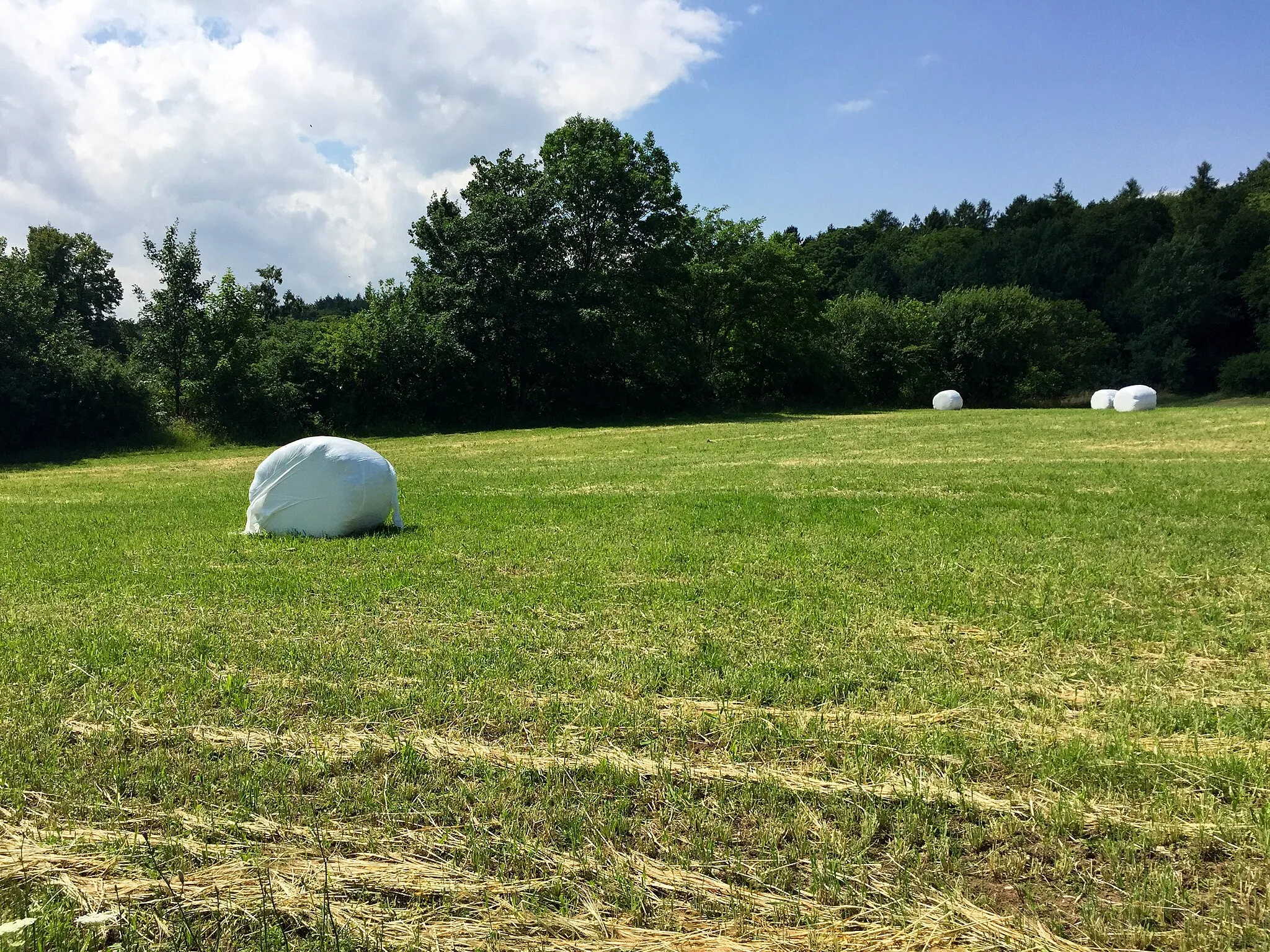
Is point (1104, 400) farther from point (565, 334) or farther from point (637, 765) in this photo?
point (637, 765)

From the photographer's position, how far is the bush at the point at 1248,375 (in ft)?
164

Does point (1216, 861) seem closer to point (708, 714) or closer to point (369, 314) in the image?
point (708, 714)

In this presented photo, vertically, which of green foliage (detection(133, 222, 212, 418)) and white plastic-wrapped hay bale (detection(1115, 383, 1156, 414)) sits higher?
green foliage (detection(133, 222, 212, 418))

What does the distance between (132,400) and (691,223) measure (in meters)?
25.2

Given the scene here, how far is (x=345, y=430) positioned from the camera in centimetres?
2861

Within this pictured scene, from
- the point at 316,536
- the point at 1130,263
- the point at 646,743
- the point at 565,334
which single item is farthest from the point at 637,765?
the point at 1130,263

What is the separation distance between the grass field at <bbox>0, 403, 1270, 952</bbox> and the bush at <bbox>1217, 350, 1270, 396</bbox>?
55.8 metres

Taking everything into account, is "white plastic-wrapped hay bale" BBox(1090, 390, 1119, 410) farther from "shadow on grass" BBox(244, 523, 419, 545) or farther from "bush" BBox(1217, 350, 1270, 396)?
"shadow on grass" BBox(244, 523, 419, 545)

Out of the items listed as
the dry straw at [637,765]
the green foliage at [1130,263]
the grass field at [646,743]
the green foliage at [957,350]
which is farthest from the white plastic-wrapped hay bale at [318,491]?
the green foliage at [1130,263]

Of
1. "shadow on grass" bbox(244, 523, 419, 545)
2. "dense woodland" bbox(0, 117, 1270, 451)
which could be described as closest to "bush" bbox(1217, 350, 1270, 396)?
"dense woodland" bbox(0, 117, 1270, 451)

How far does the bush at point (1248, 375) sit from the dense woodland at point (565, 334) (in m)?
0.15

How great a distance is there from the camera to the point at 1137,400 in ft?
103

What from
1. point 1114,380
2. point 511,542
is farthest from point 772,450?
point 1114,380

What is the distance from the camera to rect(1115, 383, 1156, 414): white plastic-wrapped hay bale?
31406 millimetres
